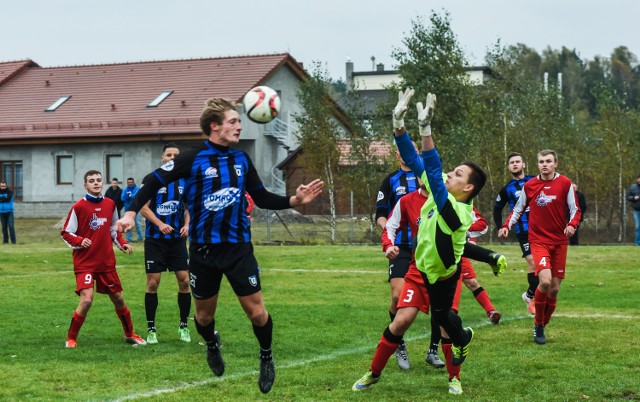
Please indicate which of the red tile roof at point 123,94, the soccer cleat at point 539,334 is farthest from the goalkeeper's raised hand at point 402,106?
the red tile roof at point 123,94

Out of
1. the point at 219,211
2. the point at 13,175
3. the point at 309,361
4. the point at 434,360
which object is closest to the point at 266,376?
the point at 219,211

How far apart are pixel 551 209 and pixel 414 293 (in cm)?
384

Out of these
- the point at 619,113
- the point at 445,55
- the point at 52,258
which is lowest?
the point at 52,258

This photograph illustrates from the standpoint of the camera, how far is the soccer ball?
9523 millimetres

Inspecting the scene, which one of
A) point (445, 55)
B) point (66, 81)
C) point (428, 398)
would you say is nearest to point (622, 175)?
point (445, 55)

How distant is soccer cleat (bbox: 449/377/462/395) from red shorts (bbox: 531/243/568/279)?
3.53m

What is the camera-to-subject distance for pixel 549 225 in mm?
11586

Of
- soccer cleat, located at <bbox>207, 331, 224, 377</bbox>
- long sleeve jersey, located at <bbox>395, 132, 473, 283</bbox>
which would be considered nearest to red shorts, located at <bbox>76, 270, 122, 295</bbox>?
soccer cleat, located at <bbox>207, 331, 224, 377</bbox>

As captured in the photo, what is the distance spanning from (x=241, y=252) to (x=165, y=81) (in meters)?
46.6

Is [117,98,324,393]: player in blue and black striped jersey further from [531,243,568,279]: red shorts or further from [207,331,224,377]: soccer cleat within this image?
[531,243,568,279]: red shorts

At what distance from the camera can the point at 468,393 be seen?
8148mm

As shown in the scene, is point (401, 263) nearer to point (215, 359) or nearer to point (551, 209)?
point (215, 359)

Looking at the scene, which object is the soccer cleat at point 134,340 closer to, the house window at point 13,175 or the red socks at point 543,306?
the red socks at point 543,306

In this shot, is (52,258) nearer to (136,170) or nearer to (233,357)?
(233,357)
